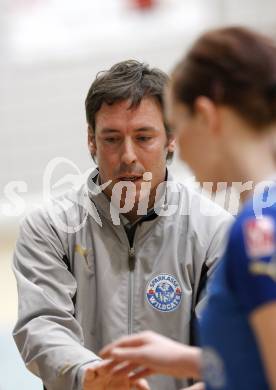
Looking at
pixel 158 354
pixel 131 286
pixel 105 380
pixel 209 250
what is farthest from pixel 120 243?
pixel 158 354

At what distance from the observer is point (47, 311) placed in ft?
7.25

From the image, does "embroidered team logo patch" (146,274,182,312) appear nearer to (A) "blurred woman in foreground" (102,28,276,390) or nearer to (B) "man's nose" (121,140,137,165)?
(B) "man's nose" (121,140,137,165)

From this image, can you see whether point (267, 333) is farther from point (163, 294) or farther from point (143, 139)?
point (143, 139)

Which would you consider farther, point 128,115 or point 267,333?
point 128,115

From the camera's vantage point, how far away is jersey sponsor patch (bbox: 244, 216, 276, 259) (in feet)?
3.72

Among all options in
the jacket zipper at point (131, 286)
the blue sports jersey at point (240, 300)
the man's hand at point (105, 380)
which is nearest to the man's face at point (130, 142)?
the jacket zipper at point (131, 286)

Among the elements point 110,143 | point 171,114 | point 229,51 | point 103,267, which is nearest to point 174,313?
point 103,267

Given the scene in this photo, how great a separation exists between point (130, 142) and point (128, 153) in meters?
0.04

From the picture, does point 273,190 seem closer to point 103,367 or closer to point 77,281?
point 103,367

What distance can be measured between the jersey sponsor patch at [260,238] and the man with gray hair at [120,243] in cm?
110

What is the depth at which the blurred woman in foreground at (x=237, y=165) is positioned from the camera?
114 cm

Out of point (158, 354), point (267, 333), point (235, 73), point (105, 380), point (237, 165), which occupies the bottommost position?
point (105, 380)

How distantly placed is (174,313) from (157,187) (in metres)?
0.42

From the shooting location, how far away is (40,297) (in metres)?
2.23
